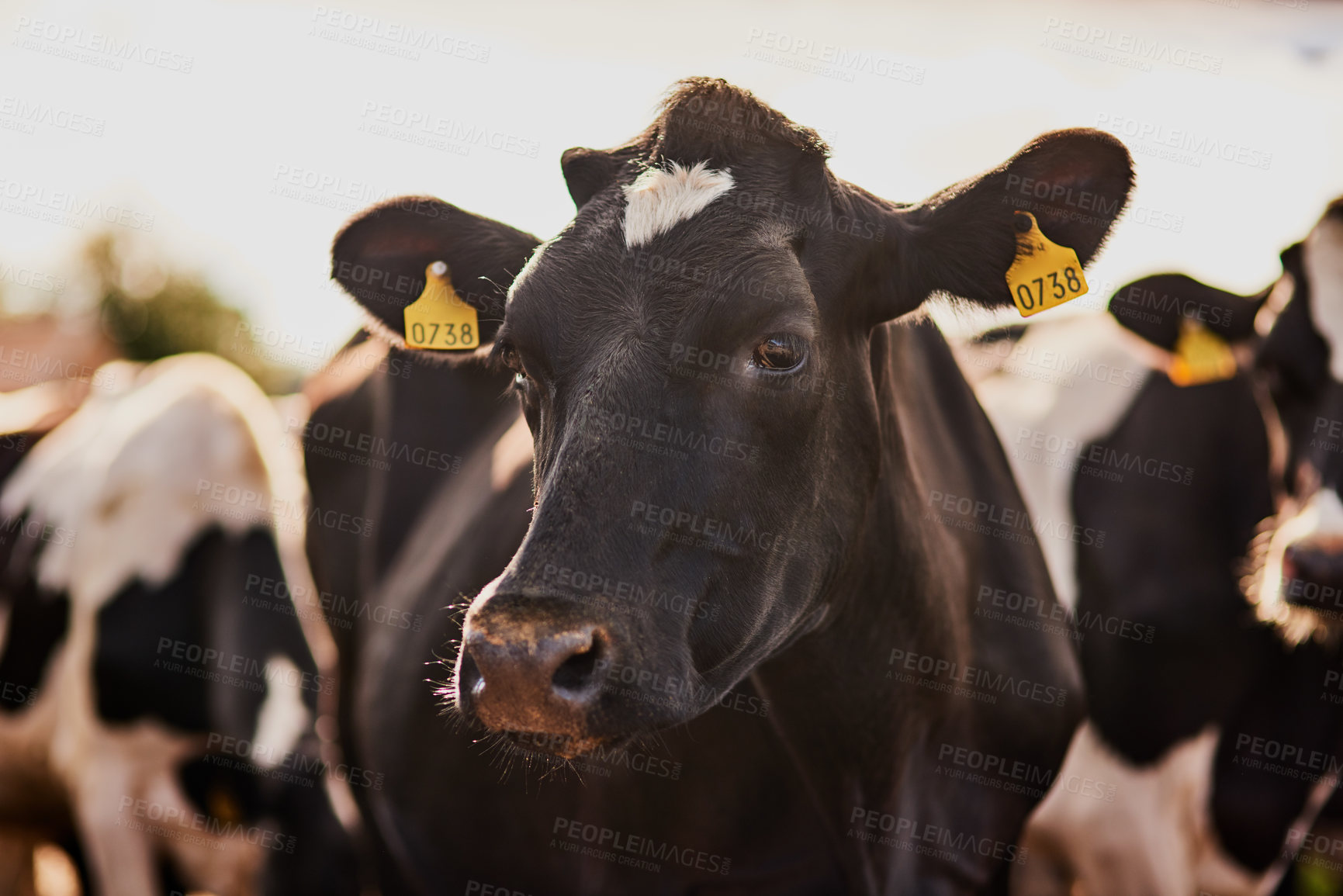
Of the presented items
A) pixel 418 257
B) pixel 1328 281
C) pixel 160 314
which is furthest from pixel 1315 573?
pixel 160 314

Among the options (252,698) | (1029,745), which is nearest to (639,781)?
(1029,745)

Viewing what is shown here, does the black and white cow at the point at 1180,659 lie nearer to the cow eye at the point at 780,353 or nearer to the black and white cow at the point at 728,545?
the black and white cow at the point at 728,545

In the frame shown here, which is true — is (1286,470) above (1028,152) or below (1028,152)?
below

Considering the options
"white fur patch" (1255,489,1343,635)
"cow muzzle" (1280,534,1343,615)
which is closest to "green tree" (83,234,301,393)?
"white fur patch" (1255,489,1343,635)

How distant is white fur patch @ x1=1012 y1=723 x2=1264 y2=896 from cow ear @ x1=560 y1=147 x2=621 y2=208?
136 inches

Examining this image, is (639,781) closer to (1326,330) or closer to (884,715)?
(884,715)

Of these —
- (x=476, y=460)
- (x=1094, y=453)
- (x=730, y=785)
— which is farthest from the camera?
(x=1094, y=453)

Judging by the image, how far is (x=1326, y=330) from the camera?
4.34 meters

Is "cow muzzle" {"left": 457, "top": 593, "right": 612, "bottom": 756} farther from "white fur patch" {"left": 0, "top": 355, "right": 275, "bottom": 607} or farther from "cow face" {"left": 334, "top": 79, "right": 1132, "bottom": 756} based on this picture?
"white fur patch" {"left": 0, "top": 355, "right": 275, "bottom": 607}

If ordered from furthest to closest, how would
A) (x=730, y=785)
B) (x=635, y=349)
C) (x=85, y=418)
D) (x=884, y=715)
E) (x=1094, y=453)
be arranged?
(x=85, y=418), (x=1094, y=453), (x=730, y=785), (x=884, y=715), (x=635, y=349)

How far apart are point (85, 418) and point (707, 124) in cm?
545

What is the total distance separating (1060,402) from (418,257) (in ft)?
11.4

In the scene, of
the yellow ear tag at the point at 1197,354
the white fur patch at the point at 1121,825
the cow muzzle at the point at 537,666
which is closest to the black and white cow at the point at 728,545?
the cow muzzle at the point at 537,666

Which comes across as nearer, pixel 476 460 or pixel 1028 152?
pixel 1028 152
